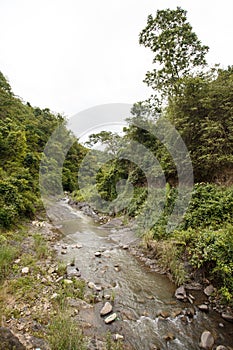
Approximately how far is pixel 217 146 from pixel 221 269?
472 cm

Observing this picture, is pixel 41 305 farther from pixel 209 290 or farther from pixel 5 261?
pixel 209 290

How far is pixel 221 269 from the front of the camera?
3.76 meters

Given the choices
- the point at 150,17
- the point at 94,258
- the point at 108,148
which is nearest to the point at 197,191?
the point at 94,258

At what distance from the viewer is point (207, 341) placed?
2959 mm

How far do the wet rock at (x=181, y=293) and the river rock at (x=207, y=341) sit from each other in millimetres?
895

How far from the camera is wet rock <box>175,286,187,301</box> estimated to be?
4.02 m

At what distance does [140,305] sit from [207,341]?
133cm

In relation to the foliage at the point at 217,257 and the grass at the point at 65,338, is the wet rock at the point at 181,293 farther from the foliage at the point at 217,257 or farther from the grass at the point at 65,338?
the grass at the point at 65,338

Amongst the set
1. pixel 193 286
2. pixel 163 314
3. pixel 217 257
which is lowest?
pixel 163 314

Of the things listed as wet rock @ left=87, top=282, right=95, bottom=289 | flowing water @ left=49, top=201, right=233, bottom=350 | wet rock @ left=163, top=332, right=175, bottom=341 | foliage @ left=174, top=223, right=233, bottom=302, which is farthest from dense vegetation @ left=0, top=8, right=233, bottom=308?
wet rock @ left=87, top=282, right=95, bottom=289

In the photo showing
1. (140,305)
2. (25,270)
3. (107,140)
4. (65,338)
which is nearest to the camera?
(65,338)

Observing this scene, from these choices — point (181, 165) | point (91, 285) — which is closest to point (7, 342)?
point (91, 285)

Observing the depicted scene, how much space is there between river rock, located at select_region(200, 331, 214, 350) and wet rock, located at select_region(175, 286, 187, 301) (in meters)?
0.90

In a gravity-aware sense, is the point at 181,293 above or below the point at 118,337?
above
